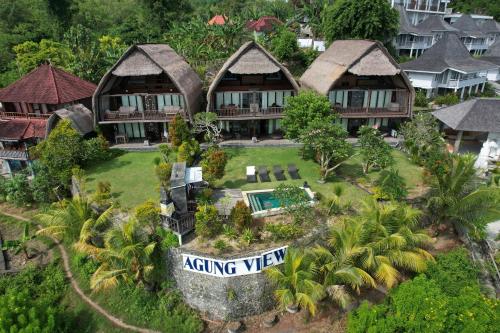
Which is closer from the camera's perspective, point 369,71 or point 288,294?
point 288,294

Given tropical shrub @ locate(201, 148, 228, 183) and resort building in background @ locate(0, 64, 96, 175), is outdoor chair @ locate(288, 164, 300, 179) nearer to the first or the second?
tropical shrub @ locate(201, 148, 228, 183)

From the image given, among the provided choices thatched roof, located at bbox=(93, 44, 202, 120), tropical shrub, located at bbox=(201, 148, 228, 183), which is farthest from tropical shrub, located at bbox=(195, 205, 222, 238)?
thatched roof, located at bbox=(93, 44, 202, 120)

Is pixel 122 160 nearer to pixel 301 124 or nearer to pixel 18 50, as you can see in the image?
pixel 301 124

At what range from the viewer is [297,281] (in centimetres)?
1553

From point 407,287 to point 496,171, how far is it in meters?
16.4

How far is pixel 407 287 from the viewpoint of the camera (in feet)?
49.2

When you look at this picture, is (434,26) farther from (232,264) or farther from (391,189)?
(232,264)

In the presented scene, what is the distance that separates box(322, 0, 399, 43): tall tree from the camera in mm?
41000

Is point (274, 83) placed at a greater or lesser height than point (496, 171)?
greater

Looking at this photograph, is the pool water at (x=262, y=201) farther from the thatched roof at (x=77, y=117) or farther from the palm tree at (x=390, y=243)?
the thatched roof at (x=77, y=117)

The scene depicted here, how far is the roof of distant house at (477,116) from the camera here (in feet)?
89.0

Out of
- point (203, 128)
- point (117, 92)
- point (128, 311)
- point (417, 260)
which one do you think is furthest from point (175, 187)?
point (117, 92)

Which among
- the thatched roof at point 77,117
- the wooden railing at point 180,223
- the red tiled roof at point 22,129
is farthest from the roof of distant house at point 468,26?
the red tiled roof at point 22,129

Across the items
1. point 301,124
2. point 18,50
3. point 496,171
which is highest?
point 18,50
